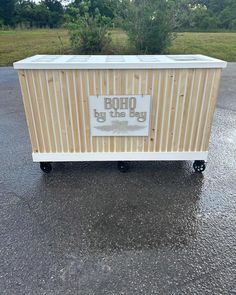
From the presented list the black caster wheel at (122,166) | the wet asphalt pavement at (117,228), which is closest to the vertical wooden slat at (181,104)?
the wet asphalt pavement at (117,228)

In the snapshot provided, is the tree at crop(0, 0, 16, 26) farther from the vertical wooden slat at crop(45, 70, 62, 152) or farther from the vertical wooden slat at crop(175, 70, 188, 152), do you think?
the vertical wooden slat at crop(175, 70, 188, 152)

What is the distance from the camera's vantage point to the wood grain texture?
2312mm

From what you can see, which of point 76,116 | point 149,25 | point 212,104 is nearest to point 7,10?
point 149,25

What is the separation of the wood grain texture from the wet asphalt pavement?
0.37 meters

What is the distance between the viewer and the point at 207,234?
1.96 m

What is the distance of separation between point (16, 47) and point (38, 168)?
465 inches

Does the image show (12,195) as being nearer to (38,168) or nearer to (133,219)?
(38,168)

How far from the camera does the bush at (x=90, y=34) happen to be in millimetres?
9812

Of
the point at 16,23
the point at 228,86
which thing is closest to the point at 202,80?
the point at 228,86

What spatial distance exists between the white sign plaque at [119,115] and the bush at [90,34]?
27.8 ft

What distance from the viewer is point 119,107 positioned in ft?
7.98

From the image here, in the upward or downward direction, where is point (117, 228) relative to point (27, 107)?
downward

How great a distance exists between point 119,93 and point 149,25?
26.7 ft

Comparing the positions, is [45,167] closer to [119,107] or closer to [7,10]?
[119,107]
